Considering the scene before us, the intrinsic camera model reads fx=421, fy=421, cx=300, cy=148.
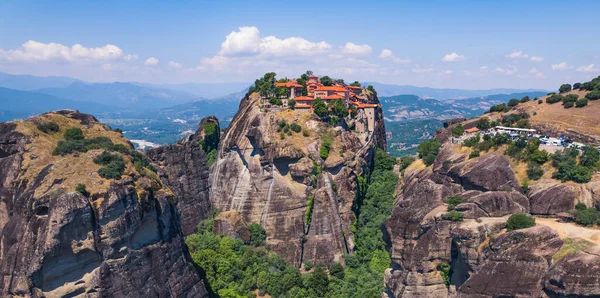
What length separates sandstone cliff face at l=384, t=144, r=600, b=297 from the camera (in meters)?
29.2

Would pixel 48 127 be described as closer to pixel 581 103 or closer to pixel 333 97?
pixel 333 97

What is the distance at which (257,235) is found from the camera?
54438 millimetres

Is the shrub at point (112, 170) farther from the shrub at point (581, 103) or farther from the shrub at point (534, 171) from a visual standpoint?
the shrub at point (581, 103)

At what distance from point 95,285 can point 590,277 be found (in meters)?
33.7

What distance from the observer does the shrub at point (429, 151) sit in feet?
175

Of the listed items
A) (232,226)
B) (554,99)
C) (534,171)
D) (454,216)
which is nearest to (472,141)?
(534,171)

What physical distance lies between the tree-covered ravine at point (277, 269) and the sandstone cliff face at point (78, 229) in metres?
→ 11.6

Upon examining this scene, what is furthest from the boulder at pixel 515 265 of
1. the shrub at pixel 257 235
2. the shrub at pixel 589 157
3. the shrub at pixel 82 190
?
the shrub at pixel 82 190

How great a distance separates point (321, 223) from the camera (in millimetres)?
53594

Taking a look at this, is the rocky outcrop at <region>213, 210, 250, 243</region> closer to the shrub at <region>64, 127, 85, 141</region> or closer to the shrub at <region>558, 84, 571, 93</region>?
the shrub at <region>64, 127, 85, 141</region>

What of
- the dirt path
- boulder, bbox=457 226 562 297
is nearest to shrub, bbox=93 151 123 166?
boulder, bbox=457 226 562 297

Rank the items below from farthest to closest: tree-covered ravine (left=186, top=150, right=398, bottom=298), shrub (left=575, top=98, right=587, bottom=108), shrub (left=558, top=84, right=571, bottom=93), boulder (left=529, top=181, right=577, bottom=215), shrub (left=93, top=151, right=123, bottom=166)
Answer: shrub (left=558, top=84, right=571, bottom=93)
shrub (left=575, top=98, right=587, bottom=108)
tree-covered ravine (left=186, top=150, right=398, bottom=298)
boulder (left=529, top=181, right=577, bottom=215)
shrub (left=93, top=151, right=123, bottom=166)

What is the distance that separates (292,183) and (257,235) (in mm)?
8080

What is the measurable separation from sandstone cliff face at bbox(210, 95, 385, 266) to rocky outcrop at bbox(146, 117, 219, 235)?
2.51 metres
